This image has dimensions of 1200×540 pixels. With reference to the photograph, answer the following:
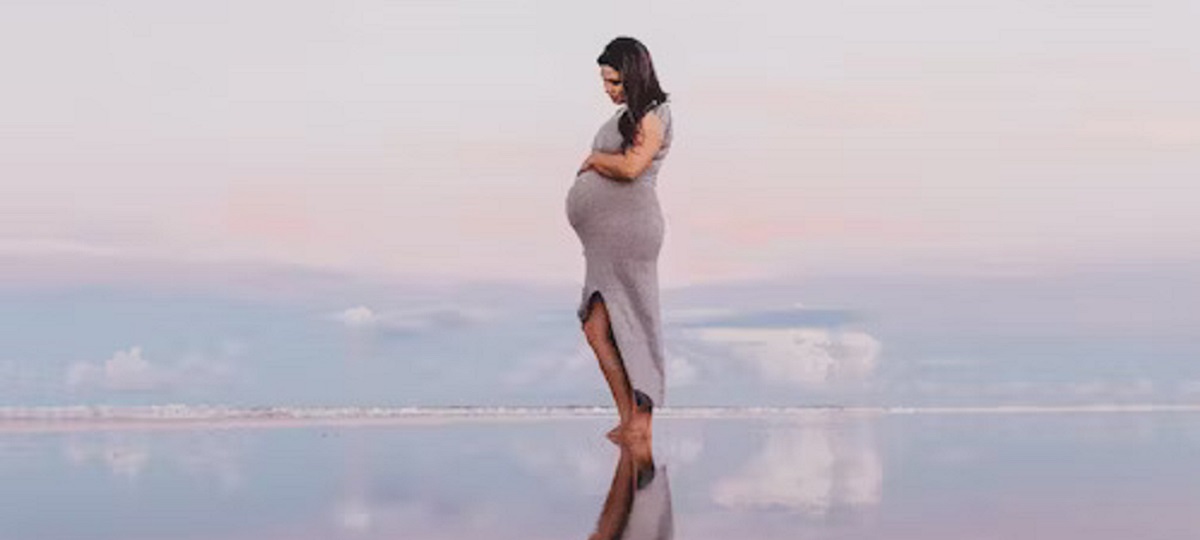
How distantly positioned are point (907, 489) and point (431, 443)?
3.92 meters

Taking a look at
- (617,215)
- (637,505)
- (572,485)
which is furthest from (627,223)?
(637,505)

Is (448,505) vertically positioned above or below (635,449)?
above

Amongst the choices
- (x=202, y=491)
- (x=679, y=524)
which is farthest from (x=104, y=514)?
(x=679, y=524)

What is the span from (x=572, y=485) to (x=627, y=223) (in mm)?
→ 2323

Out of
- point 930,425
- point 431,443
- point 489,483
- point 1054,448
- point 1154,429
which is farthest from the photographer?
point 930,425

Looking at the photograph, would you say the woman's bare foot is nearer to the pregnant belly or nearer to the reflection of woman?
the pregnant belly

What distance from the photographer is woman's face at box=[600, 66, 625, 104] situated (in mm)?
7829

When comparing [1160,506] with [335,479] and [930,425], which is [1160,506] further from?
[930,425]

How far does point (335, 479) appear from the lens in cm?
623

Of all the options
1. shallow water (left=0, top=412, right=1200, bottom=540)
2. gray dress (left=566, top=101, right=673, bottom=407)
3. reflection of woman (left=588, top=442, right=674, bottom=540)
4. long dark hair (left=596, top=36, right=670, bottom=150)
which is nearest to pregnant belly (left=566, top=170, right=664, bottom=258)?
gray dress (left=566, top=101, right=673, bottom=407)

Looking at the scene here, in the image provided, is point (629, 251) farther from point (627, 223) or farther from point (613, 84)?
point (613, 84)

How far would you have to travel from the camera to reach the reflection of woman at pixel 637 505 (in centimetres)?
409

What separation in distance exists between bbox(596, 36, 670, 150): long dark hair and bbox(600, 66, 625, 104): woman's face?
16 mm

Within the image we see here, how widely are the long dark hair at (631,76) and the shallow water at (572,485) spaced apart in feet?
5.30
